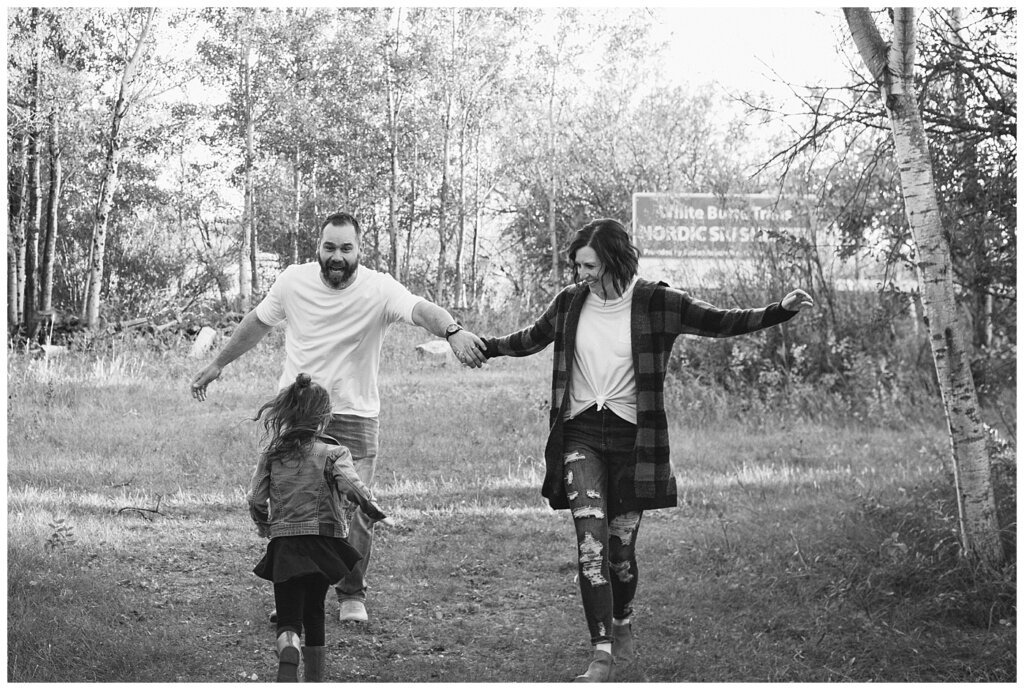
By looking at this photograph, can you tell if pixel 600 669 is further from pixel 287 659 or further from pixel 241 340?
pixel 241 340

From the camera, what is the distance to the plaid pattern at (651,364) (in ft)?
11.4

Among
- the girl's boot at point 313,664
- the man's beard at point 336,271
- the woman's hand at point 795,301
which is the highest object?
the man's beard at point 336,271

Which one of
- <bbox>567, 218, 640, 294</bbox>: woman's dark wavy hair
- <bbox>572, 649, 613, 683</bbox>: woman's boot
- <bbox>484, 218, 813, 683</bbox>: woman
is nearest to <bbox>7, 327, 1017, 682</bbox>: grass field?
<bbox>572, 649, 613, 683</bbox>: woman's boot

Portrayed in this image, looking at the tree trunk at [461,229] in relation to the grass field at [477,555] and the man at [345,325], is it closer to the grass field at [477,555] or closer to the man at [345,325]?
the grass field at [477,555]

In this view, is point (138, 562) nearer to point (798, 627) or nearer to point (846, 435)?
point (798, 627)

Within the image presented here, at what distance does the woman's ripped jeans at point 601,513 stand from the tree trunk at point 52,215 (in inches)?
254

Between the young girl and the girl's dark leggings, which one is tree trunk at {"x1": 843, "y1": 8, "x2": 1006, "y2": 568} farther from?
the girl's dark leggings

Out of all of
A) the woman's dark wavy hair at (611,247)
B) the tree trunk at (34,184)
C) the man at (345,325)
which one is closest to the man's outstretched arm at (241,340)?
the man at (345,325)

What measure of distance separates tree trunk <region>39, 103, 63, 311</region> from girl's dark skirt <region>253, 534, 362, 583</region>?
244 inches

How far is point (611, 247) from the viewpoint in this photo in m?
3.51

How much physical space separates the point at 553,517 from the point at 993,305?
373 centimetres

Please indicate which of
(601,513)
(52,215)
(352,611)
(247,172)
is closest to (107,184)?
(52,215)

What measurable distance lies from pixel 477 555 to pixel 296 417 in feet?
8.71

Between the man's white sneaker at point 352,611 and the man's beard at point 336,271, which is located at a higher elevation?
the man's beard at point 336,271
